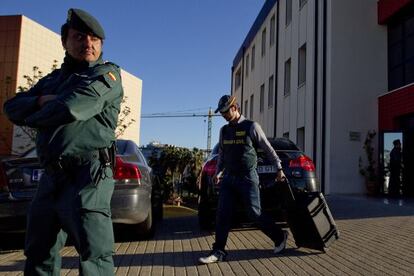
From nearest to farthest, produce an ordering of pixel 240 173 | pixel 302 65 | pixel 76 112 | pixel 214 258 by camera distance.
→ pixel 76 112, pixel 214 258, pixel 240 173, pixel 302 65

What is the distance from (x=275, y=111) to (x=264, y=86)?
13.0 feet

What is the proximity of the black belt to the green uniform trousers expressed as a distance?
0.01 meters

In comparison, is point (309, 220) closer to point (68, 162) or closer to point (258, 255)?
point (258, 255)

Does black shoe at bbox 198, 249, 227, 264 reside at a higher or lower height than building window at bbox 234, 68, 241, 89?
lower

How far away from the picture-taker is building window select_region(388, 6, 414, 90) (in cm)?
1471

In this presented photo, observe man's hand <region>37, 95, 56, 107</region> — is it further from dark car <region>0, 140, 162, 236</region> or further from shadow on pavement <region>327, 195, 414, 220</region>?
shadow on pavement <region>327, 195, 414, 220</region>

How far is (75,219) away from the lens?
2.46 m

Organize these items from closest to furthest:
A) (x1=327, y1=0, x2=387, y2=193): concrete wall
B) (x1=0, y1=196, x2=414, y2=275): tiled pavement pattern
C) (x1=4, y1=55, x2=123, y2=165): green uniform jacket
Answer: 1. (x1=4, y1=55, x2=123, y2=165): green uniform jacket
2. (x1=0, y1=196, x2=414, y2=275): tiled pavement pattern
3. (x1=327, y1=0, x2=387, y2=193): concrete wall

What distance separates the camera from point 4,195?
5543 millimetres

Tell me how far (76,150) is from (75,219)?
1.16 ft

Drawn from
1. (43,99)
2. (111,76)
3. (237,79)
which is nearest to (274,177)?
(111,76)

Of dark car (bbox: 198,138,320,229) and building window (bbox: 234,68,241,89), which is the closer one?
dark car (bbox: 198,138,320,229)

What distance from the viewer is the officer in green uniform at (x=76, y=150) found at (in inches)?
95.3

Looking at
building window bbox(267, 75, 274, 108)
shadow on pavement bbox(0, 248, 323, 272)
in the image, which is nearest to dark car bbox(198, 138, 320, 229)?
shadow on pavement bbox(0, 248, 323, 272)
